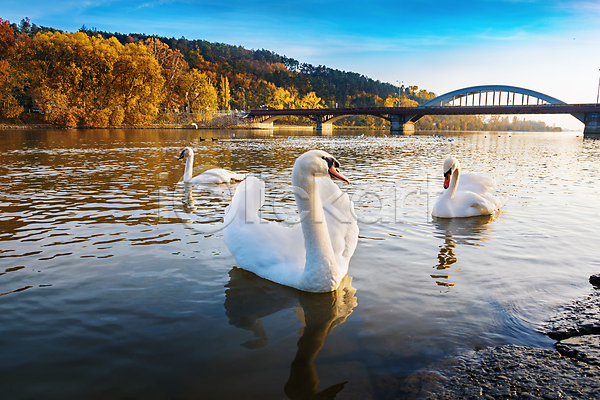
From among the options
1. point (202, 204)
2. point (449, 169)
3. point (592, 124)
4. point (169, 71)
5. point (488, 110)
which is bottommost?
point (202, 204)

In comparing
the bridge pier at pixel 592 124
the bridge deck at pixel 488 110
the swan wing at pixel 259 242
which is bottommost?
the swan wing at pixel 259 242

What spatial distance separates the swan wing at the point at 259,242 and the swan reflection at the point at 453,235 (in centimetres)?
170

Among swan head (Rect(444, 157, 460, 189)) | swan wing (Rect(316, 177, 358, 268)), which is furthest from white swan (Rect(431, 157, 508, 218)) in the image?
swan wing (Rect(316, 177, 358, 268))

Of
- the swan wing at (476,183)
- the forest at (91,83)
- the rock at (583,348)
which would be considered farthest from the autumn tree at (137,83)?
the rock at (583,348)

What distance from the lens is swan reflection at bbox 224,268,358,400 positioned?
2.69m

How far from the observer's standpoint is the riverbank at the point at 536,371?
8.18 feet

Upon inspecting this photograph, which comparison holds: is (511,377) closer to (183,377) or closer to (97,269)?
(183,377)

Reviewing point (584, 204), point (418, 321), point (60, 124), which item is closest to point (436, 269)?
point (418, 321)

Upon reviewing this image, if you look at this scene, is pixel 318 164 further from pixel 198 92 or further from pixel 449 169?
pixel 198 92

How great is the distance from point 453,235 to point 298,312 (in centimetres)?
376

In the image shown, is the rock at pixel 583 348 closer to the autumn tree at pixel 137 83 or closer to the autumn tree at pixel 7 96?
the autumn tree at pixel 7 96

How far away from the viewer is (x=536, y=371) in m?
2.70

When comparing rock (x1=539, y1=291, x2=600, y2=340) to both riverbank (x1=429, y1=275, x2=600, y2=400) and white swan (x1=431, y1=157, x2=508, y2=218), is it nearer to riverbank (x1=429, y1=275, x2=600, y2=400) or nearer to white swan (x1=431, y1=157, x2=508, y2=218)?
riverbank (x1=429, y1=275, x2=600, y2=400)

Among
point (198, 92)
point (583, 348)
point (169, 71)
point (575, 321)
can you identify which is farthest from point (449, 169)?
point (169, 71)
